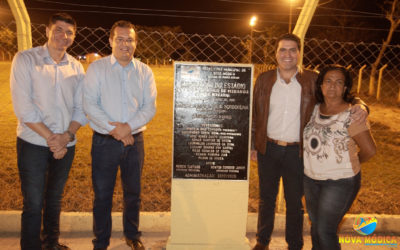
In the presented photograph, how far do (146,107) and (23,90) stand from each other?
38.7 inches

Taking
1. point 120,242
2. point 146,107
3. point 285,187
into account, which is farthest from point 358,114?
point 120,242

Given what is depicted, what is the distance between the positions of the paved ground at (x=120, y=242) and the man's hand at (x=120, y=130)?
1.19 metres

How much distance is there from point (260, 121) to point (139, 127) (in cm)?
109

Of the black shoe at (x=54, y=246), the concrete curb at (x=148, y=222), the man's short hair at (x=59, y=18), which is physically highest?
the man's short hair at (x=59, y=18)

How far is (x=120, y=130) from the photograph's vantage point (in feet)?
9.20

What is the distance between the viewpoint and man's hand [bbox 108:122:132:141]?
9.21ft

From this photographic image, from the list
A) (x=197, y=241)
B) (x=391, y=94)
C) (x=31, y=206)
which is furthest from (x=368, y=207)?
(x=391, y=94)

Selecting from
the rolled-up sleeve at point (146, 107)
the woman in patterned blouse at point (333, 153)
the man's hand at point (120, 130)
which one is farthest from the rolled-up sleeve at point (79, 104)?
the woman in patterned blouse at point (333, 153)

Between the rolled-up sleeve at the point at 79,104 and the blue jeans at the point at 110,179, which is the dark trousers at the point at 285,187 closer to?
the blue jeans at the point at 110,179

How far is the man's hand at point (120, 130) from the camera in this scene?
9.21 feet

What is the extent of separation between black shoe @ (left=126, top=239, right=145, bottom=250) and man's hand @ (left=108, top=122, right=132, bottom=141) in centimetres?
106

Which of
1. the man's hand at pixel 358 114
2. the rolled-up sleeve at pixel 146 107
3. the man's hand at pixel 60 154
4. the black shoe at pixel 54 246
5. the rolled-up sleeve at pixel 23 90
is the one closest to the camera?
the man's hand at pixel 358 114

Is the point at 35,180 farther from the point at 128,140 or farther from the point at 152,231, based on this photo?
the point at 152,231

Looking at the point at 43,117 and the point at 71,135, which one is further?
the point at 71,135
